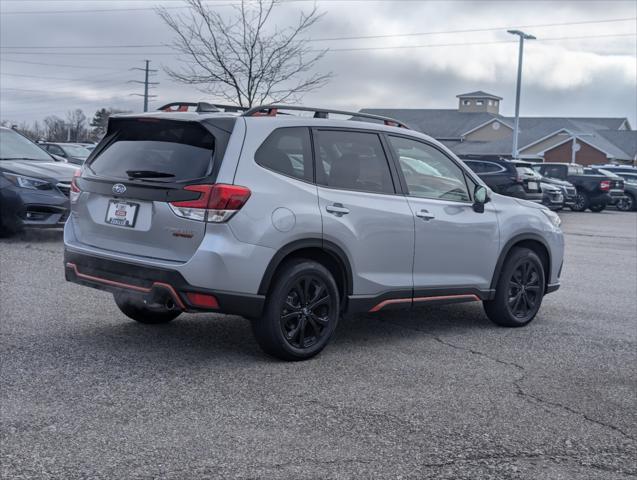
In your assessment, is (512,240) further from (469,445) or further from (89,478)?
(89,478)

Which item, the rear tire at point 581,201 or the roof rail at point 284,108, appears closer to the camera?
the roof rail at point 284,108

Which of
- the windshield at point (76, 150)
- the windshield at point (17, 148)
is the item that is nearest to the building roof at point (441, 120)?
the windshield at point (76, 150)

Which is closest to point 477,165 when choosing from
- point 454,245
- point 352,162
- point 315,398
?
point 454,245

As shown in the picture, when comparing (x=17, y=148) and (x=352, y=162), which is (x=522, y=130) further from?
(x=352, y=162)

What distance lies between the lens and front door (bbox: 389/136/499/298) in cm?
697

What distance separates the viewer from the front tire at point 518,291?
7.79m

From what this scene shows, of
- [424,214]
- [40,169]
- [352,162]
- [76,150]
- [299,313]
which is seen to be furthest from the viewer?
[76,150]

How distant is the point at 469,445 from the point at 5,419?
2.45 metres

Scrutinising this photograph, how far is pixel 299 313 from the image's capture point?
20.1ft

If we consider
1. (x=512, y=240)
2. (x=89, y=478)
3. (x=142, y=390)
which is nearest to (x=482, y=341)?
(x=512, y=240)

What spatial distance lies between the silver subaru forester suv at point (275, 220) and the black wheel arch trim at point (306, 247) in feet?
0.04

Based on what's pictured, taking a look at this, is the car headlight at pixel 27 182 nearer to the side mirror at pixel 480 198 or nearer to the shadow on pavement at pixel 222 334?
the shadow on pavement at pixel 222 334

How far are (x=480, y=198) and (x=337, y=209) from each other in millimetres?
1628

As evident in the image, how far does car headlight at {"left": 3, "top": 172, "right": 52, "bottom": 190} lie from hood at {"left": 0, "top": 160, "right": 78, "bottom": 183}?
0.06 meters
